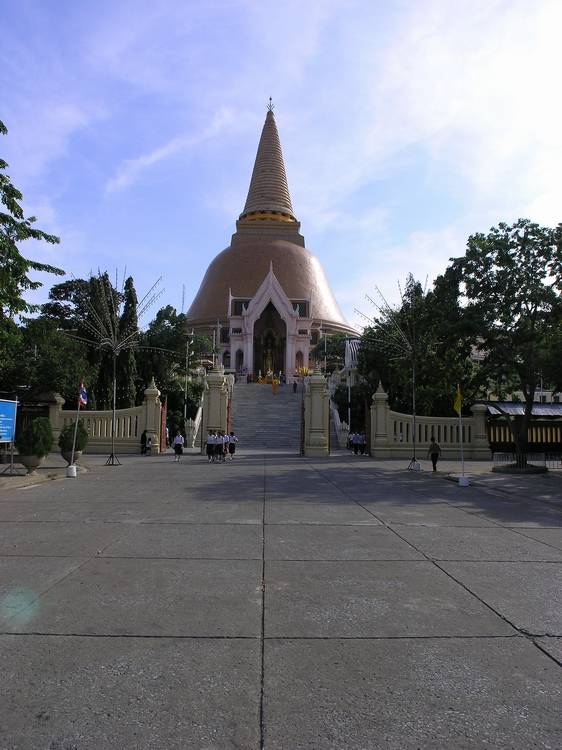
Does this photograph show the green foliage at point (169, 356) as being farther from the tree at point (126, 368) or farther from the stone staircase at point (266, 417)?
the stone staircase at point (266, 417)

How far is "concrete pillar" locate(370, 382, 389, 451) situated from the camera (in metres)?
27.1

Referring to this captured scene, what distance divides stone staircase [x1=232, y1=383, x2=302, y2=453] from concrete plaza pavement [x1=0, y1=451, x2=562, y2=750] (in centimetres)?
2316

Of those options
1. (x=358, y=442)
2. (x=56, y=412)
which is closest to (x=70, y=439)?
(x=56, y=412)

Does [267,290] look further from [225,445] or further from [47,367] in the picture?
[225,445]

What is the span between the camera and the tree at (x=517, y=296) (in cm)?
2059

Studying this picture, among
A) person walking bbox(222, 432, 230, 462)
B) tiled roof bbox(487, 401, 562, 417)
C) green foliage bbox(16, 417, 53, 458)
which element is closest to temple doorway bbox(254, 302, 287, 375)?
tiled roof bbox(487, 401, 562, 417)

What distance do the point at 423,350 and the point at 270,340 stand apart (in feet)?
114

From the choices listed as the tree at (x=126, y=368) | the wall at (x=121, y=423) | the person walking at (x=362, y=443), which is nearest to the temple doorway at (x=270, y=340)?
the tree at (x=126, y=368)

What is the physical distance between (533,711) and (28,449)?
1559cm

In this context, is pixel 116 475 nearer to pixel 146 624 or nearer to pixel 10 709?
pixel 146 624

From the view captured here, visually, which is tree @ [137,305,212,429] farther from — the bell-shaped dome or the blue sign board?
the bell-shaped dome

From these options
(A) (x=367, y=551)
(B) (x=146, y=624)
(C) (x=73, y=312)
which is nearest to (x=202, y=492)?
(A) (x=367, y=551)

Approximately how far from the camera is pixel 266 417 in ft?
122

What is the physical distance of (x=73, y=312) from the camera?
39.8 meters
